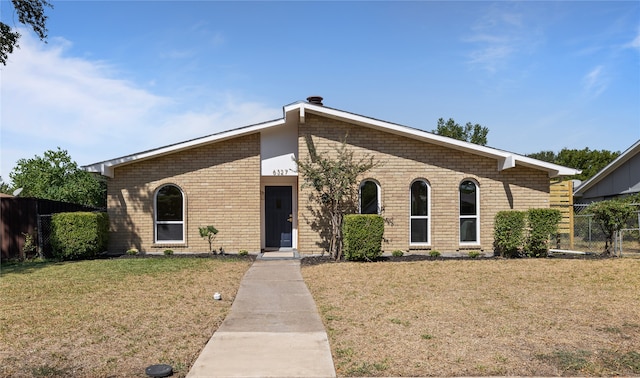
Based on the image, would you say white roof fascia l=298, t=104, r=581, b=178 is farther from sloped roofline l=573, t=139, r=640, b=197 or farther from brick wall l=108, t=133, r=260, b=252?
sloped roofline l=573, t=139, r=640, b=197

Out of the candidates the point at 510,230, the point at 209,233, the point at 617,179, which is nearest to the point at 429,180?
the point at 510,230

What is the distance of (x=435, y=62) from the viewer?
14750 millimetres

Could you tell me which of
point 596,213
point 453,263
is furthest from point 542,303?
point 596,213

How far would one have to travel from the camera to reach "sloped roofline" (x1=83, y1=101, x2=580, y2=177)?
47.1 ft

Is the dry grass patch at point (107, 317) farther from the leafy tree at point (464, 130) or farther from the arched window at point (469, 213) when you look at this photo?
the leafy tree at point (464, 130)

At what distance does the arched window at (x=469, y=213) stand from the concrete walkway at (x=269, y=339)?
7501 mm

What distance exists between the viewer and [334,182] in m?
14.0

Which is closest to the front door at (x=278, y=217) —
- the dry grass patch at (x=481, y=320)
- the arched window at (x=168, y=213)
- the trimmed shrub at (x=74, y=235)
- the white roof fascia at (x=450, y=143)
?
the arched window at (x=168, y=213)

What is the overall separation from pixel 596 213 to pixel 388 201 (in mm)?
6619

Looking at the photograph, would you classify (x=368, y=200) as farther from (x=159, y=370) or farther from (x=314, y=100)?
(x=159, y=370)

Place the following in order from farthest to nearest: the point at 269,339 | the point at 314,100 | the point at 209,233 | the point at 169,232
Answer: the point at 314,100, the point at 169,232, the point at 209,233, the point at 269,339

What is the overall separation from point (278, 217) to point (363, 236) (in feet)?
13.6

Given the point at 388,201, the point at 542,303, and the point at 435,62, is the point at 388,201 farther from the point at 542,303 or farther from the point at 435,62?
the point at 542,303

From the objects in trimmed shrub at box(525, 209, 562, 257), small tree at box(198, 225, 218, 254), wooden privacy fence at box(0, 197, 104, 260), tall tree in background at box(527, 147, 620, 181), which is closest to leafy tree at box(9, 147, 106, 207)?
wooden privacy fence at box(0, 197, 104, 260)
